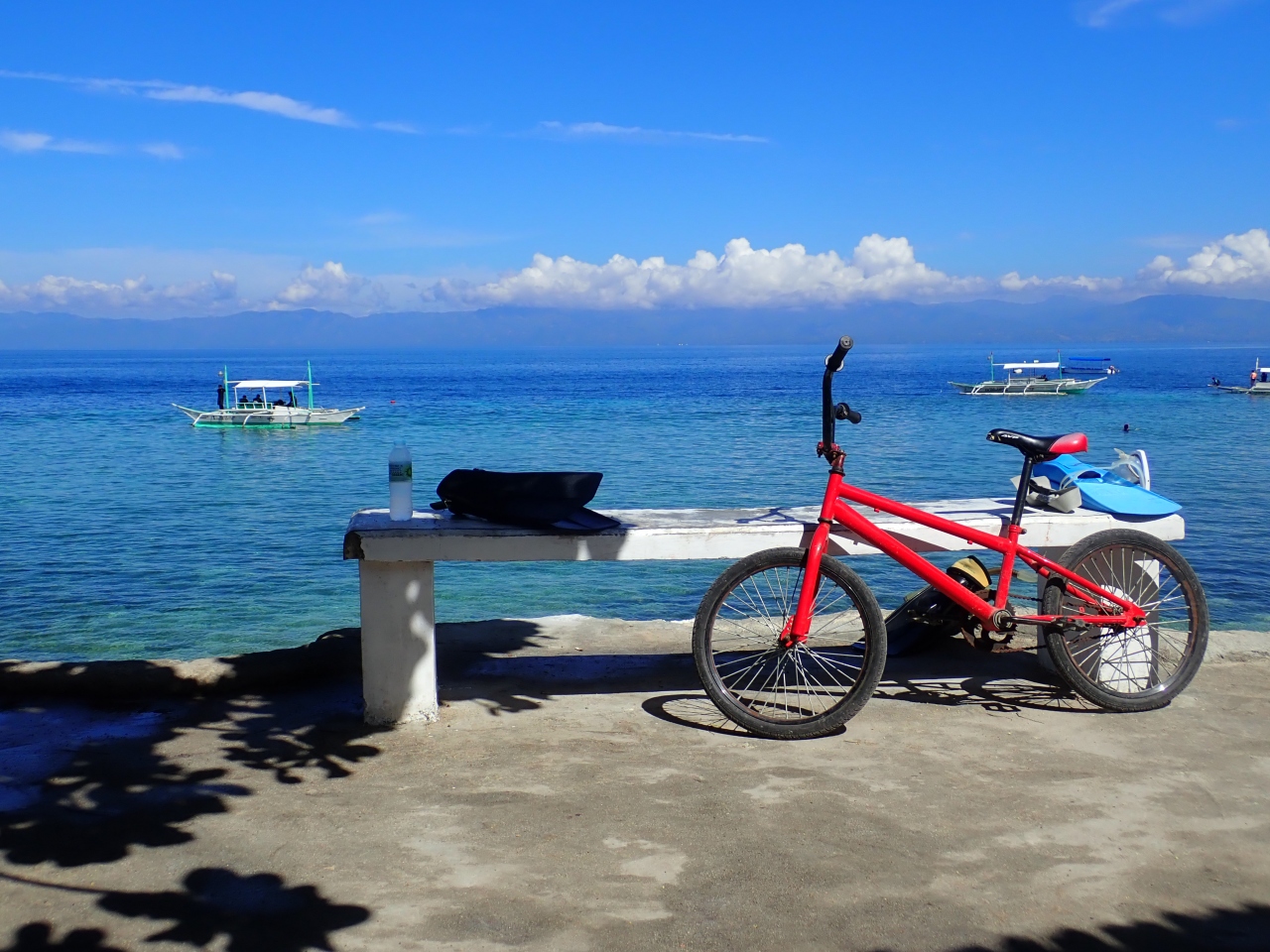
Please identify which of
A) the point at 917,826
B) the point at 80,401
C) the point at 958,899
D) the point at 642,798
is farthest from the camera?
the point at 80,401

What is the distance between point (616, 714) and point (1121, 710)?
2.29 m

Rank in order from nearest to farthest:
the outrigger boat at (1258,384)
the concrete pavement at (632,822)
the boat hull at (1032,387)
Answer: the concrete pavement at (632,822) < the outrigger boat at (1258,384) < the boat hull at (1032,387)

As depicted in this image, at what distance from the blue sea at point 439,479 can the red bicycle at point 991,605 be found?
24.1ft

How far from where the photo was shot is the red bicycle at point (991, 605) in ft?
15.4

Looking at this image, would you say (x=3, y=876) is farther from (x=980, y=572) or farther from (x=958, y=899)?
(x=980, y=572)

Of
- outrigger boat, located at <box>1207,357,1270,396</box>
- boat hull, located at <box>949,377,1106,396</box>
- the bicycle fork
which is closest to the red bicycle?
the bicycle fork

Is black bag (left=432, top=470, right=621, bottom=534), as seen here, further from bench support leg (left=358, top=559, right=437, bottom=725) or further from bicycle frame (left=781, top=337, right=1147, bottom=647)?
bicycle frame (left=781, top=337, right=1147, bottom=647)

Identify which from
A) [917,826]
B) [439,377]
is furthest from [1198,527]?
[439,377]

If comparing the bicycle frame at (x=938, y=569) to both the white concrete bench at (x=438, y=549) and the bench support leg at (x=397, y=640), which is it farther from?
the bench support leg at (x=397, y=640)

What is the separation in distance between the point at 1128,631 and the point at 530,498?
2.83 meters

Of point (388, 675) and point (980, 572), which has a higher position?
point (980, 572)

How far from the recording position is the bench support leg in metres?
4.85

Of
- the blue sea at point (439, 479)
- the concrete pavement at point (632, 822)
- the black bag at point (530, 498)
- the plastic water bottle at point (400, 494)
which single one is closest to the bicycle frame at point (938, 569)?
the concrete pavement at point (632, 822)

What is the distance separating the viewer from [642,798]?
4152 mm
